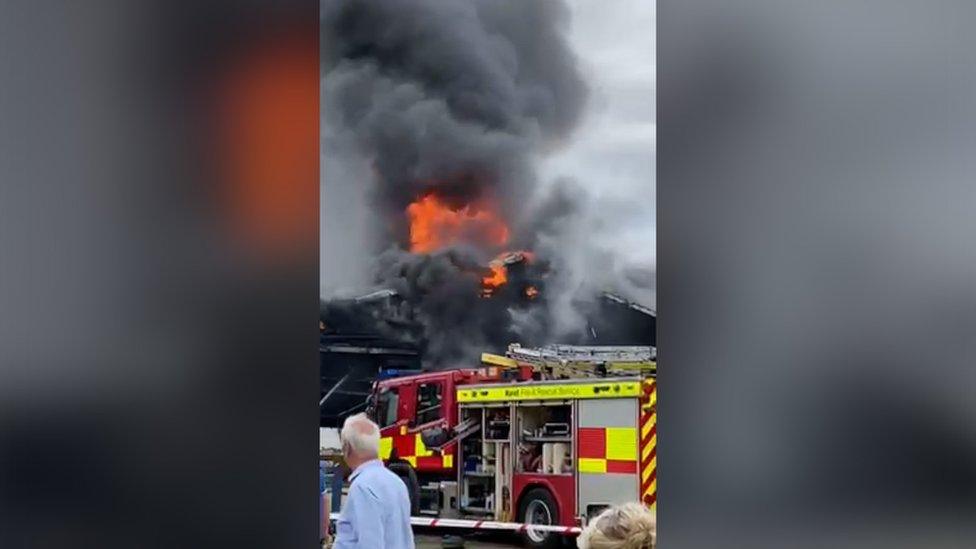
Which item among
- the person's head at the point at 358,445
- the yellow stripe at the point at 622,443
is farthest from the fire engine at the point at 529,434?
the person's head at the point at 358,445

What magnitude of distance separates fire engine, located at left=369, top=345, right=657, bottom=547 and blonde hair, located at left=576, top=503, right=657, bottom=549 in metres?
3.71

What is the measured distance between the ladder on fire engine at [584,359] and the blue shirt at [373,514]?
112 inches

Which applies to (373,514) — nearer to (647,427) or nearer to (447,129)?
(647,427)

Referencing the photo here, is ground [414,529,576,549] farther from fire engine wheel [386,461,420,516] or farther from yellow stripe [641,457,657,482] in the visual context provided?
yellow stripe [641,457,657,482]

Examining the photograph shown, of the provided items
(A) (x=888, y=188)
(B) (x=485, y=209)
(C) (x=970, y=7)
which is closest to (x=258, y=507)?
(A) (x=888, y=188)

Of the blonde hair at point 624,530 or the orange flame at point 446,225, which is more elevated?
the orange flame at point 446,225

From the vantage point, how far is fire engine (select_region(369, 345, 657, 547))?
561 centimetres

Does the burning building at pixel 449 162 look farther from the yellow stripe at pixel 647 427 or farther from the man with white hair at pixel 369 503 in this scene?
the man with white hair at pixel 369 503

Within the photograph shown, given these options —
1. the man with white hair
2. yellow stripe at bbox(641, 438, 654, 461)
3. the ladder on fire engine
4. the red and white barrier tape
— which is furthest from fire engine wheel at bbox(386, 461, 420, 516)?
the man with white hair

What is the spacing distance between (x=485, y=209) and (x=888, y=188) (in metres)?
5.38

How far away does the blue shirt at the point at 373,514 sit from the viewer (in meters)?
2.72

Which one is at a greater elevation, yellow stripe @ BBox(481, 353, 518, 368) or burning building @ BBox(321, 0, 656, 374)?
burning building @ BBox(321, 0, 656, 374)

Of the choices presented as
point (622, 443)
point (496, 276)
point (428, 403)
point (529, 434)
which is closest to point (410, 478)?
point (428, 403)

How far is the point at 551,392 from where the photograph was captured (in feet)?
19.5
